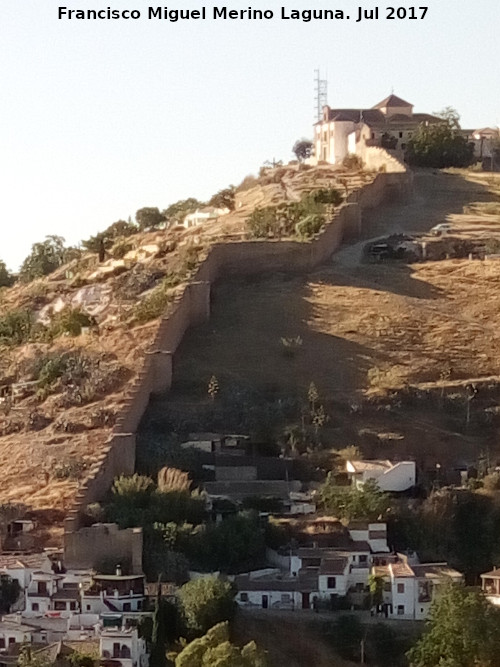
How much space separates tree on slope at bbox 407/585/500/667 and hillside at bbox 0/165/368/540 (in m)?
7.65

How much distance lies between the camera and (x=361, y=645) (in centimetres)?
3027

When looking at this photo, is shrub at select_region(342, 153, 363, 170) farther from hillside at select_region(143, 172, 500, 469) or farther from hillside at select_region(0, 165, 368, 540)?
hillside at select_region(143, 172, 500, 469)

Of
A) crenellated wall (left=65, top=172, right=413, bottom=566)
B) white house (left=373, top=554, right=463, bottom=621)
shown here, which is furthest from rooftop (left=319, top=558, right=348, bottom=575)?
crenellated wall (left=65, top=172, right=413, bottom=566)

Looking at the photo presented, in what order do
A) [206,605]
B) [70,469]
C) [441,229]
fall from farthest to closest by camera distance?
[441,229] < [70,469] < [206,605]

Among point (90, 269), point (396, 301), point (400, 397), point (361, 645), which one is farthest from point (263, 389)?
point (90, 269)

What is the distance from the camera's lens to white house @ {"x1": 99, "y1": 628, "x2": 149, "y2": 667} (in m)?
29.3

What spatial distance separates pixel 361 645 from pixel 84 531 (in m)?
4.93

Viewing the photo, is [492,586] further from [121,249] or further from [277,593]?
[121,249]

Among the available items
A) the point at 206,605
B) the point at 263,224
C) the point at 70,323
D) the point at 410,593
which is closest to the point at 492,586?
the point at 410,593

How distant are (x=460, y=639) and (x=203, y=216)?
2906cm

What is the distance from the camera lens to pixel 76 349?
41.6 metres

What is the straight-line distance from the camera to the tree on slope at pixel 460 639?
96.6 feet

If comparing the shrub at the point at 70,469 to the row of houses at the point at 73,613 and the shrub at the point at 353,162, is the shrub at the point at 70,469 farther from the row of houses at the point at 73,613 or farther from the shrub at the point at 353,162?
the shrub at the point at 353,162

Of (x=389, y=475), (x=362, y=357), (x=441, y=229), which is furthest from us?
(x=441, y=229)
